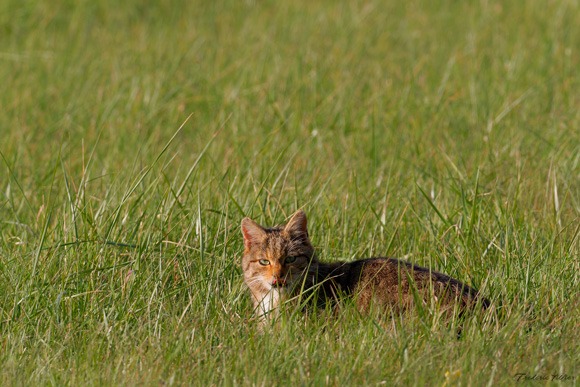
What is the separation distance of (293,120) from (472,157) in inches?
61.9

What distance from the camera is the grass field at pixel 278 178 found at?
14.4 ft

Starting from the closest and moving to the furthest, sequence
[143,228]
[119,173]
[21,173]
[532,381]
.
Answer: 1. [532,381]
2. [143,228]
3. [119,173]
4. [21,173]

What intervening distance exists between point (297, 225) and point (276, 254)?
0.63ft

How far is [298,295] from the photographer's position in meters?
5.01

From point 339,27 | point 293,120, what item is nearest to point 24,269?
point 293,120

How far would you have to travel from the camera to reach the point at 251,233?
5227 millimetres

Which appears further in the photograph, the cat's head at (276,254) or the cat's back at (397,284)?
the cat's head at (276,254)

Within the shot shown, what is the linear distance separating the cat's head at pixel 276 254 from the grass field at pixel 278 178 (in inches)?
5.3

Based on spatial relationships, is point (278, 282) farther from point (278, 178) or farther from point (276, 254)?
point (278, 178)

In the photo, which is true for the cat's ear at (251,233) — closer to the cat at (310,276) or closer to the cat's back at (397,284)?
the cat at (310,276)

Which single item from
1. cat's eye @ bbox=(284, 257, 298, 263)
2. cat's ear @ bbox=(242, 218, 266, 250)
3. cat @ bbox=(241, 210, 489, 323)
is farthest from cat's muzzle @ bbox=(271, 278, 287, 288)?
cat's ear @ bbox=(242, 218, 266, 250)

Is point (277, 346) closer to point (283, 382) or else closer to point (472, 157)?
point (283, 382)

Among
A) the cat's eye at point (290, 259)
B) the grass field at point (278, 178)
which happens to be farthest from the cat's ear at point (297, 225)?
the grass field at point (278, 178)

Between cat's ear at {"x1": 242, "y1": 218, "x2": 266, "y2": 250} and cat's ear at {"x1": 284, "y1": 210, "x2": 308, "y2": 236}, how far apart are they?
0.13 metres
